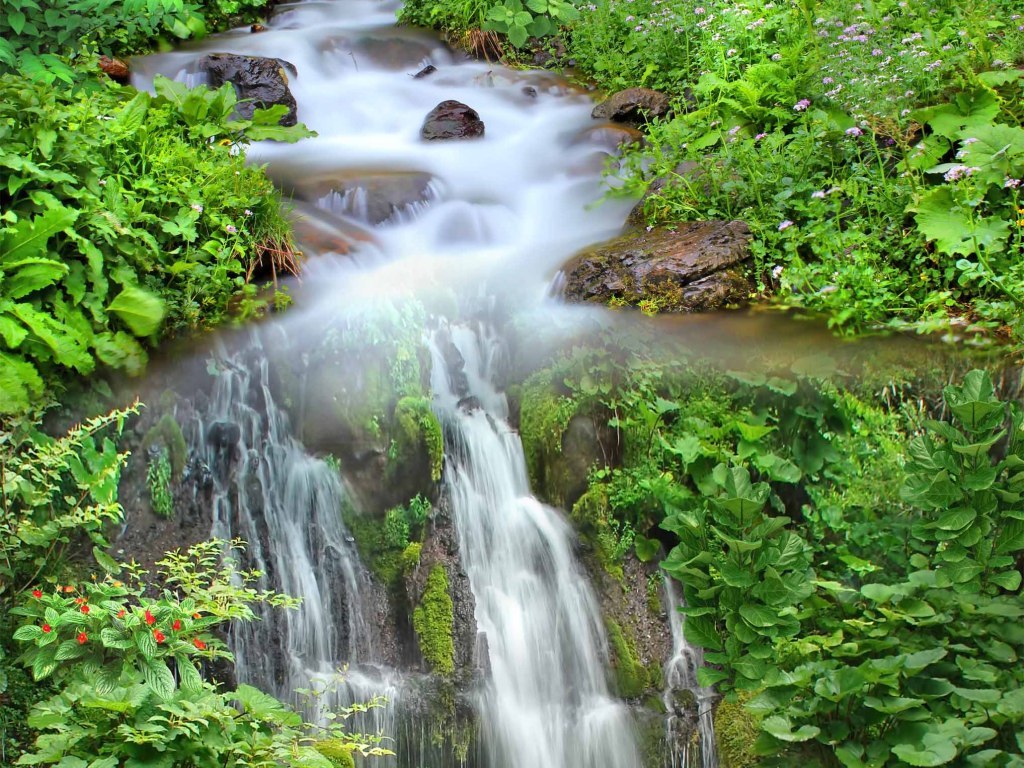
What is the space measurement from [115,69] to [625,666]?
6264 millimetres

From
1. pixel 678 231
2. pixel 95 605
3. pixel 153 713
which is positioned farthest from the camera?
pixel 678 231

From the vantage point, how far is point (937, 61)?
5.92 meters

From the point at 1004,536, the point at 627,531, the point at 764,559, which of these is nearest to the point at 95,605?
the point at 627,531

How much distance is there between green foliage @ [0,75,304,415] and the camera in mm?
4387

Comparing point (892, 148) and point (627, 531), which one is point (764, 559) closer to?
point (627, 531)

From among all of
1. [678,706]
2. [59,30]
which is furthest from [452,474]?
[59,30]

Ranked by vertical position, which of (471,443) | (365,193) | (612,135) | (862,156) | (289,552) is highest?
(612,135)

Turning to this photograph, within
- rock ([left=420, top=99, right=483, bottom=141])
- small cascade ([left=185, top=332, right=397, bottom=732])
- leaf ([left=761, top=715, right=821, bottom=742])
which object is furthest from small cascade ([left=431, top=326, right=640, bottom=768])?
rock ([left=420, top=99, right=483, bottom=141])

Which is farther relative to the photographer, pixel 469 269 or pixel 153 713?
pixel 469 269

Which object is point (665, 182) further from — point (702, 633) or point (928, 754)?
point (928, 754)

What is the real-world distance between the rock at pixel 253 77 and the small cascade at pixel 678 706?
17.3 feet

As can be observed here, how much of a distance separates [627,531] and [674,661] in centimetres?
65

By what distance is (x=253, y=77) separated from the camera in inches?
301

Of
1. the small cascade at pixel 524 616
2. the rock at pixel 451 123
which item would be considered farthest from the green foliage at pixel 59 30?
the small cascade at pixel 524 616
